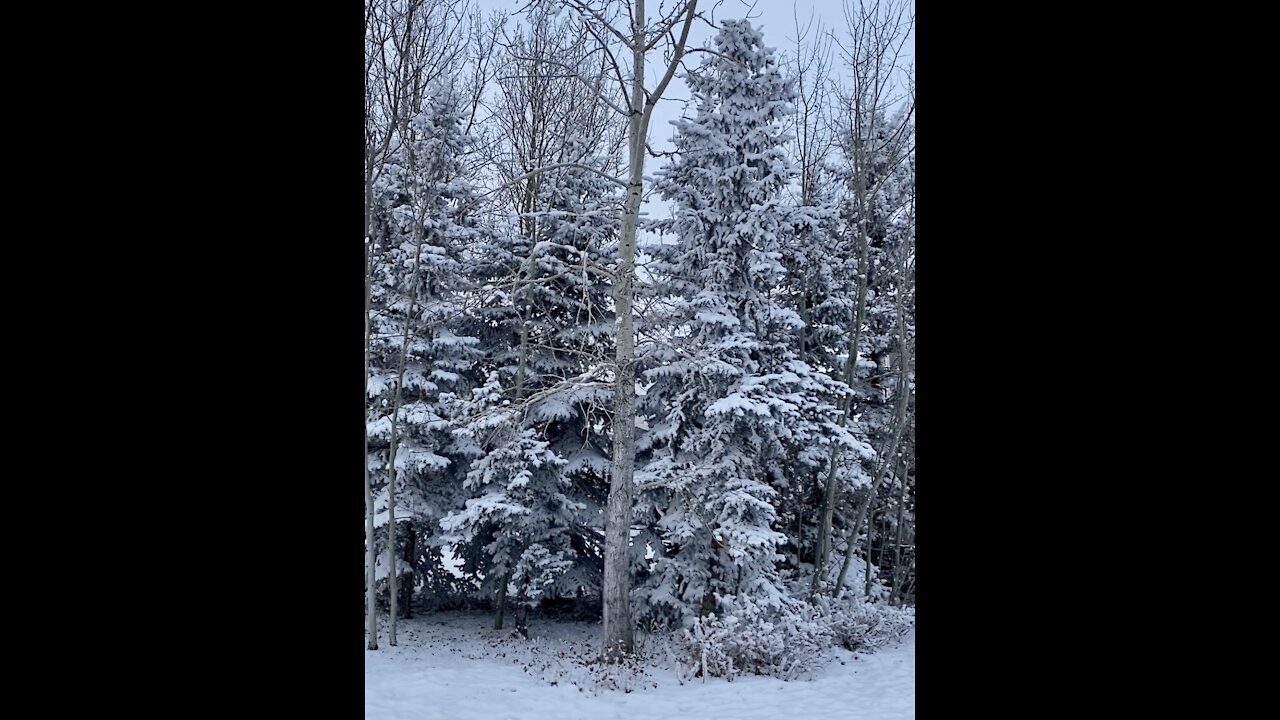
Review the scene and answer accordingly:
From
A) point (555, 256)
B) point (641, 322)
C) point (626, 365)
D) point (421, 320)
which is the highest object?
point (555, 256)

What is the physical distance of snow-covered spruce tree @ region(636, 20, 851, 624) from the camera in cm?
877

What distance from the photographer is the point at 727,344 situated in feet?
28.5

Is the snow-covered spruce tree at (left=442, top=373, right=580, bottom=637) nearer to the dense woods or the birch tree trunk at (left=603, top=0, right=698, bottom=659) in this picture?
the dense woods

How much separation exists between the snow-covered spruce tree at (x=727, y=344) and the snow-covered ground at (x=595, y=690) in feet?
3.32

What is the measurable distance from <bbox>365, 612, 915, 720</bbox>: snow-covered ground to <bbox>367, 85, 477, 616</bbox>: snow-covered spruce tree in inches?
75.6

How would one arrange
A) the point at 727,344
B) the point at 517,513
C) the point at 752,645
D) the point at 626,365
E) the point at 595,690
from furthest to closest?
the point at 517,513
the point at 727,344
the point at 626,365
the point at 752,645
the point at 595,690

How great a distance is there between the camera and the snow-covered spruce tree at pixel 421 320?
1003 centimetres

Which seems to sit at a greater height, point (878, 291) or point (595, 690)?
point (878, 291)

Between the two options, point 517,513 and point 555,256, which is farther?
point 555,256

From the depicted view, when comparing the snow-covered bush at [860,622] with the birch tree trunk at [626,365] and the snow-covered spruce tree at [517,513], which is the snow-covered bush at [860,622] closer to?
the birch tree trunk at [626,365]

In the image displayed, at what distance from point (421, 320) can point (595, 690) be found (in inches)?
197

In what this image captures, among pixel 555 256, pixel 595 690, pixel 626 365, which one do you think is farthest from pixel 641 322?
pixel 595 690

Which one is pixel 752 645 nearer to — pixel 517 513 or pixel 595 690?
pixel 595 690

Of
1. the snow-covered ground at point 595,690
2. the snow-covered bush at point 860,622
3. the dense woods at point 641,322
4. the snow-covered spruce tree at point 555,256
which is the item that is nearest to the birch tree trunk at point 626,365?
the dense woods at point 641,322
